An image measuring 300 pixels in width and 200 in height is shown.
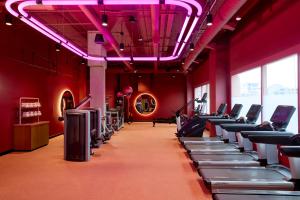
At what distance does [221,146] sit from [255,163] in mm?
2242

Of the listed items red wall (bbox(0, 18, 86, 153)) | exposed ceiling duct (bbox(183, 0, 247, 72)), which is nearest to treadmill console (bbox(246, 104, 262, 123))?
exposed ceiling duct (bbox(183, 0, 247, 72))

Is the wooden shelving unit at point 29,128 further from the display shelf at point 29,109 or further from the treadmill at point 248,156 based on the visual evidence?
the treadmill at point 248,156

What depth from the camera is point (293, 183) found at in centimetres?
426

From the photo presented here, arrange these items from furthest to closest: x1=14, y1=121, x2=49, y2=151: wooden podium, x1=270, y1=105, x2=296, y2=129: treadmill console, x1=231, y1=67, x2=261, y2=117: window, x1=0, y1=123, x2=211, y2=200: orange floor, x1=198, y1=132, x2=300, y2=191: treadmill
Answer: x1=14, y1=121, x2=49, y2=151: wooden podium
x1=231, y1=67, x2=261, y2=117: window
x1=270, y1=105, x2=296, y2=129: treadmill console
x1=0, y1=123, x2=211, y2=200: orange floor
x1=198, y1=132, x2=300, y2=191: treadmill

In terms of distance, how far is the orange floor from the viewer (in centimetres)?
455

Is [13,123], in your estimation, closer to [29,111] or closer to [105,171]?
[29,111]

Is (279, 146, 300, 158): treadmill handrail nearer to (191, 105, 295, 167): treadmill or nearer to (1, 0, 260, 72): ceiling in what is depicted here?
(191, 105, 295, 167): treadmill

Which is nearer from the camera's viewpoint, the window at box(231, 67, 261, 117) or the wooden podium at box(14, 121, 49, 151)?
the window at box(231, 67, 261, 117)

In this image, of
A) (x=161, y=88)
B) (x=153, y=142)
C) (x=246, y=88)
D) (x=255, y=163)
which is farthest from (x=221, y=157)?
(x=161, y=88)

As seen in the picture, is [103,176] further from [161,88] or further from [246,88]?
[161,88]

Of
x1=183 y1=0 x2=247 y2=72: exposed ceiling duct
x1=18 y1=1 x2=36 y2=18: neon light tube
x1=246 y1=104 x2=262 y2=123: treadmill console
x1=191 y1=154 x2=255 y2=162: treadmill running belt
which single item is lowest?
x1=191 y1=154 x2=255 y2=162: treadmill running belt

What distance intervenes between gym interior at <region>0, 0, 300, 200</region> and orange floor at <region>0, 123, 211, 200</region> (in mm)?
21

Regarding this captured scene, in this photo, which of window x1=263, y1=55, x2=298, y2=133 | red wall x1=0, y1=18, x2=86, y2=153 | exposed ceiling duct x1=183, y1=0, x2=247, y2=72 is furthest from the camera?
red wall x1=0, y1=18, x2=86, y2=153

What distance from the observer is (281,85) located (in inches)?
265
